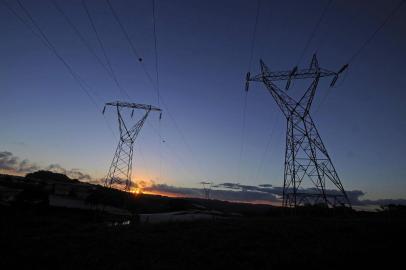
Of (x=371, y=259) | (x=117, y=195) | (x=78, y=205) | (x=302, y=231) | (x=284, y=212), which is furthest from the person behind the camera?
(x=117, y=195)

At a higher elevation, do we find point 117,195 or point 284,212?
point 117,195

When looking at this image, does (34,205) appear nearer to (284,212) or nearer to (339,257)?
(284,212)

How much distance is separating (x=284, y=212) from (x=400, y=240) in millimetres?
21723

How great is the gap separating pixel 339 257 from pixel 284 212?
25414 mm

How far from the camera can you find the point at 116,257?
523 inches

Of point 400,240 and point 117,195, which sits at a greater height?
point 117,195

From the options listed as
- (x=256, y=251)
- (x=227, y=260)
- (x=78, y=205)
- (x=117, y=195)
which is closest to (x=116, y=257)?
(x=227, y=260)

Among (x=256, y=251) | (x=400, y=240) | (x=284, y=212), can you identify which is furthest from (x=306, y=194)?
(x=256, y=251)

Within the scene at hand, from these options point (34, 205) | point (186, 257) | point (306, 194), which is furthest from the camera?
point (34, 205)

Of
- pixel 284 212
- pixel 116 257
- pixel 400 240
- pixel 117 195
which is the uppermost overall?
pixel 117 195

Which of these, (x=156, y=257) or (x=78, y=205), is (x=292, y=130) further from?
(x=78, y=205)

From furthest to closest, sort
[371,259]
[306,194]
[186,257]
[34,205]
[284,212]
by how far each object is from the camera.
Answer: [34,205], [284,212], [306,194], [186,257], [371,259]

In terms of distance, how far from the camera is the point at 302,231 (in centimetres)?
1927

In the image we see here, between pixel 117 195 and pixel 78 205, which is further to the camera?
pixel 117 195
